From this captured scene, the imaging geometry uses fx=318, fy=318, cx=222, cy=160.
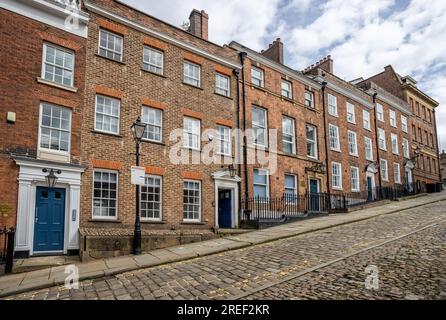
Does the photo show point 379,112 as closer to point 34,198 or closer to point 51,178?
point 51,178

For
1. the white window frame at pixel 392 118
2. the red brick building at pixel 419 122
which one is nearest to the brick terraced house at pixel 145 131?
the white window frame at pixel 392 118

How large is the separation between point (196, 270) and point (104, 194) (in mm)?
6169

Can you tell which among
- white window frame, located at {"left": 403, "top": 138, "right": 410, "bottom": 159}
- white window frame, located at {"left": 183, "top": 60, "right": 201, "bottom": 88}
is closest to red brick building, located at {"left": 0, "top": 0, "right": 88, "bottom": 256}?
white window frame, located at {"left": 183, "top": 60, "right": 201, "bottom": 88}

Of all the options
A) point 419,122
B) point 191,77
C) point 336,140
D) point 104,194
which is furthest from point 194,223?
point 419,122

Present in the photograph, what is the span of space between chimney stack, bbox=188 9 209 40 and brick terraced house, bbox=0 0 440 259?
0.21 feet

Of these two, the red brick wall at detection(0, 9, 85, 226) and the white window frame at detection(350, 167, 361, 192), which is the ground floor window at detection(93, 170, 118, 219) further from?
the white window frame at detection(350, 167, 361, 192)

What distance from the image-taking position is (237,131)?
17.2 metres

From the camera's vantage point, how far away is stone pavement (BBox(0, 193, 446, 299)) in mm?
6402

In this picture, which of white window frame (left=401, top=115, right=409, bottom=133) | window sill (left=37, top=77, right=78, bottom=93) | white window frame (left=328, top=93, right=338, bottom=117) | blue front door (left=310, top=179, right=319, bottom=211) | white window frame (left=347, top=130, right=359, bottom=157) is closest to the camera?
window sill (left=37, top=77, right=78, bottom=93)

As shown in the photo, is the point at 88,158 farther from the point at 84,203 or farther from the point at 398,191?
the point at 398,191

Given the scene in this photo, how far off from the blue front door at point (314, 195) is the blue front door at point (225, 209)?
6160 millimetres

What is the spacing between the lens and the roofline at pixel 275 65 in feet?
60.7

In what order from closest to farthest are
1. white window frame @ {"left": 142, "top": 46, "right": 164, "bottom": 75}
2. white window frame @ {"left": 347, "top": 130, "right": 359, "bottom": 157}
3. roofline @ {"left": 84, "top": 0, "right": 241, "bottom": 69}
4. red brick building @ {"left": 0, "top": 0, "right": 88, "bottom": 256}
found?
1. red brick building @ {"left": 0, "top": 0, "right": 88, "bottom": 256}
2. roofline @ {"left": 84, "top": 0, "right": 241, "bottom": 69}
3. white window frame @ {"left": 142, "top": 46, "right": 164, "bottom": 75}
4. white window frame @ {"left": 347, "top": 130, "right": 359, "bottom": 157}

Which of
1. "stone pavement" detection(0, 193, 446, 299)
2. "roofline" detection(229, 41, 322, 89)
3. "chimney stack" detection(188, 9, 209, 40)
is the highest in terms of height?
"chimney stack" detection(188, 9, 209, 40)
